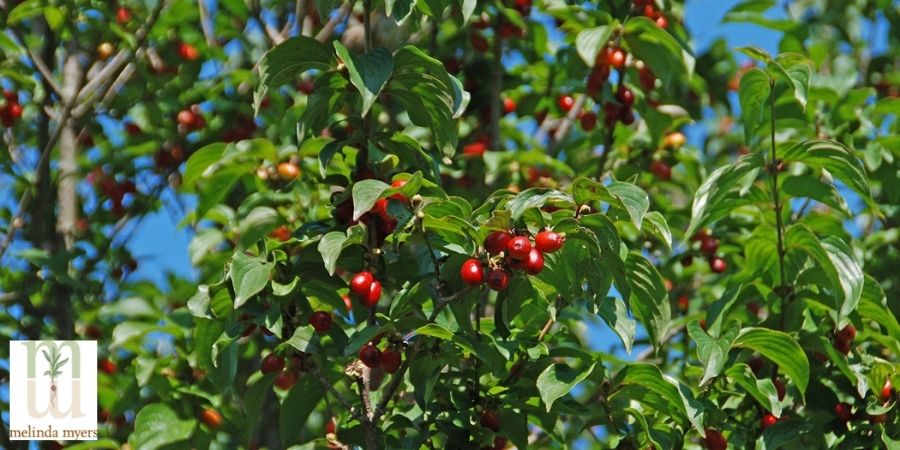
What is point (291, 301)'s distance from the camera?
369 cm

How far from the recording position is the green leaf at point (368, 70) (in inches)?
135

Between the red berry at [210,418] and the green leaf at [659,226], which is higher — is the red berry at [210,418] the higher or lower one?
the lower one

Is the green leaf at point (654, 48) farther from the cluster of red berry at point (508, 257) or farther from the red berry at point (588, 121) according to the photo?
the cluster of red berry at point (508, 257)

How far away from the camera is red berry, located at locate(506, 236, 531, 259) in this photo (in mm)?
3242

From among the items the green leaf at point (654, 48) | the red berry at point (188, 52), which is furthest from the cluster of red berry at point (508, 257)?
the red berry at point (188, 52)

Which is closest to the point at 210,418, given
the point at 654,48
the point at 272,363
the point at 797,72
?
the point at 272,363

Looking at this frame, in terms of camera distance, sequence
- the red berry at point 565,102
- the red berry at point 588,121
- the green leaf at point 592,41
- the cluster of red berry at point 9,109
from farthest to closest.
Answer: the cluster of red berry at point 9,109 < the red berry at point 565,102 < the red berry at point 588,121 < the green leaf at point 592,41

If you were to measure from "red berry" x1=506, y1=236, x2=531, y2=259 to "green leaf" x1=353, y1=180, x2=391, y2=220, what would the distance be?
0.35m

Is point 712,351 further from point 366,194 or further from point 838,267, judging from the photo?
point 366,194

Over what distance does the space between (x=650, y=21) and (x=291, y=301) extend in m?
1.80

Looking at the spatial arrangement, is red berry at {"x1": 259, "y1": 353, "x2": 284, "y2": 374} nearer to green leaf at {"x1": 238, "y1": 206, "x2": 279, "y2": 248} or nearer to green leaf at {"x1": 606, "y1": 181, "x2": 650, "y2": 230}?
green leaf at {"x1": 238, "y1": 206, "x2": 279, "y2": 248}

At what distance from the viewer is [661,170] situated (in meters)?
5.38

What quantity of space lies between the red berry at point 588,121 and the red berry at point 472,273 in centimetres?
220
